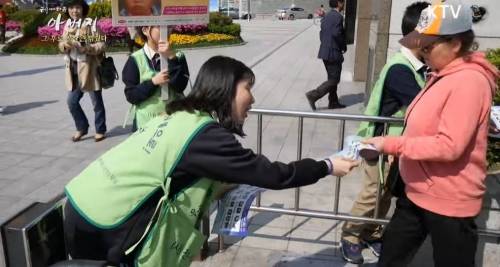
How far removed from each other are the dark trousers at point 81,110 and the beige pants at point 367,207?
4.01 m

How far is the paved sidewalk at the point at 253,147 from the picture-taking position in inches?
131

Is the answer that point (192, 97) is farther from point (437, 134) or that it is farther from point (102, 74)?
point (102, 74)

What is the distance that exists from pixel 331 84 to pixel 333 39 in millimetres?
791

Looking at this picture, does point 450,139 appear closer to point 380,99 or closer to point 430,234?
point 430,234

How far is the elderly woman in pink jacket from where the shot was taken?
76.5 inches

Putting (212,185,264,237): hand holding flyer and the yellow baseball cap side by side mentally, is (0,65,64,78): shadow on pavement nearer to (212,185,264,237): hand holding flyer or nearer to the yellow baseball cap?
(212,185,264,237): hand holding flyer

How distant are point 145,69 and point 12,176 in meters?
2.48

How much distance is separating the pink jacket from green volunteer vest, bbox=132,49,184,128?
185cm

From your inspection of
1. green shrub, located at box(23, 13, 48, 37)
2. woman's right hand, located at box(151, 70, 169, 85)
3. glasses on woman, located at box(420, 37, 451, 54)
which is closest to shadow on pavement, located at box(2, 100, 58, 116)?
woman's right hand, located at box(151, 70, 169, 85)

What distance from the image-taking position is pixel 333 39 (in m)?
7.95

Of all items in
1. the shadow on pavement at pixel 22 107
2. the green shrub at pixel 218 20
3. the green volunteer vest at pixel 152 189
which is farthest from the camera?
the green shrub at pixel 218 20

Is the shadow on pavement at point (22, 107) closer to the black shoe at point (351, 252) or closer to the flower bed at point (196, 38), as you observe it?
the black shoe at point (351, 252)

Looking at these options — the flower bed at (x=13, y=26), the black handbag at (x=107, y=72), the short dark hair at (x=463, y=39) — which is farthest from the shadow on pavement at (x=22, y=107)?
the flower bed at (x=13, y=26)

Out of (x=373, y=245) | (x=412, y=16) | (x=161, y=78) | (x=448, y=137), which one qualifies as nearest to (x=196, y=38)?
(x=161, y=78)
